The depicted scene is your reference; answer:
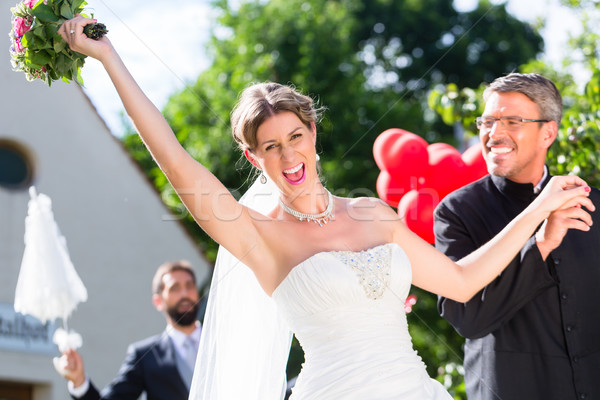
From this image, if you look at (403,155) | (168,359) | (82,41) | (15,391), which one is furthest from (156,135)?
(15,391)

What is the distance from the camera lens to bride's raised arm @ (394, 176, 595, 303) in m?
3.06

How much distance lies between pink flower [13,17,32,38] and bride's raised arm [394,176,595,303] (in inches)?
66.8

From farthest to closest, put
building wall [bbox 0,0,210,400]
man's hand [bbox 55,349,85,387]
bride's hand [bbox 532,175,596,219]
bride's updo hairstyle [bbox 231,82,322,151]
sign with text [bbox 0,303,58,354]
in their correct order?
building wall [bbox 0,0,210,400], sign with text [bbox 0,303,58,354], man's hand [bbox 55,349,85,387], bride's updo hairstyle [bbox 231,82,322,151], bride's hand [bbox 532,175,596,219]

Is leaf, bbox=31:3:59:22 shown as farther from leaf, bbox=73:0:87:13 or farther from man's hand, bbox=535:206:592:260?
man's hand, bbox=535:206:592:260

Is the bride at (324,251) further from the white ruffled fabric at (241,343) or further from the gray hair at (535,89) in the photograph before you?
the gray hair at (535,89)

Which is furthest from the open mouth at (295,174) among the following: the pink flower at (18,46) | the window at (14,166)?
the window at (14,166)

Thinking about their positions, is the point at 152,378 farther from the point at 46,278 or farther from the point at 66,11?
the point at 66,11

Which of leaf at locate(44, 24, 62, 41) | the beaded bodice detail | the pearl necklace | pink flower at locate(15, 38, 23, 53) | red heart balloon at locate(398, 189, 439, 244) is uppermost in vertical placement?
red heart balloon at locate(398, 189, 439, 244)

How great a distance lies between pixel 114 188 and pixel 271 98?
762cm

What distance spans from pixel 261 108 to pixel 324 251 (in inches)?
25.5

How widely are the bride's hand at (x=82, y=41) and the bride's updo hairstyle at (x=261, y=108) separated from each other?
70 cm

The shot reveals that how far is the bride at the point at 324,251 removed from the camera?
9.40ft

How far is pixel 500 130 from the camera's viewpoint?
3.48 m

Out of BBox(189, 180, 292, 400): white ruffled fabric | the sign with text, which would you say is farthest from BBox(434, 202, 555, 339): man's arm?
the sign with text
